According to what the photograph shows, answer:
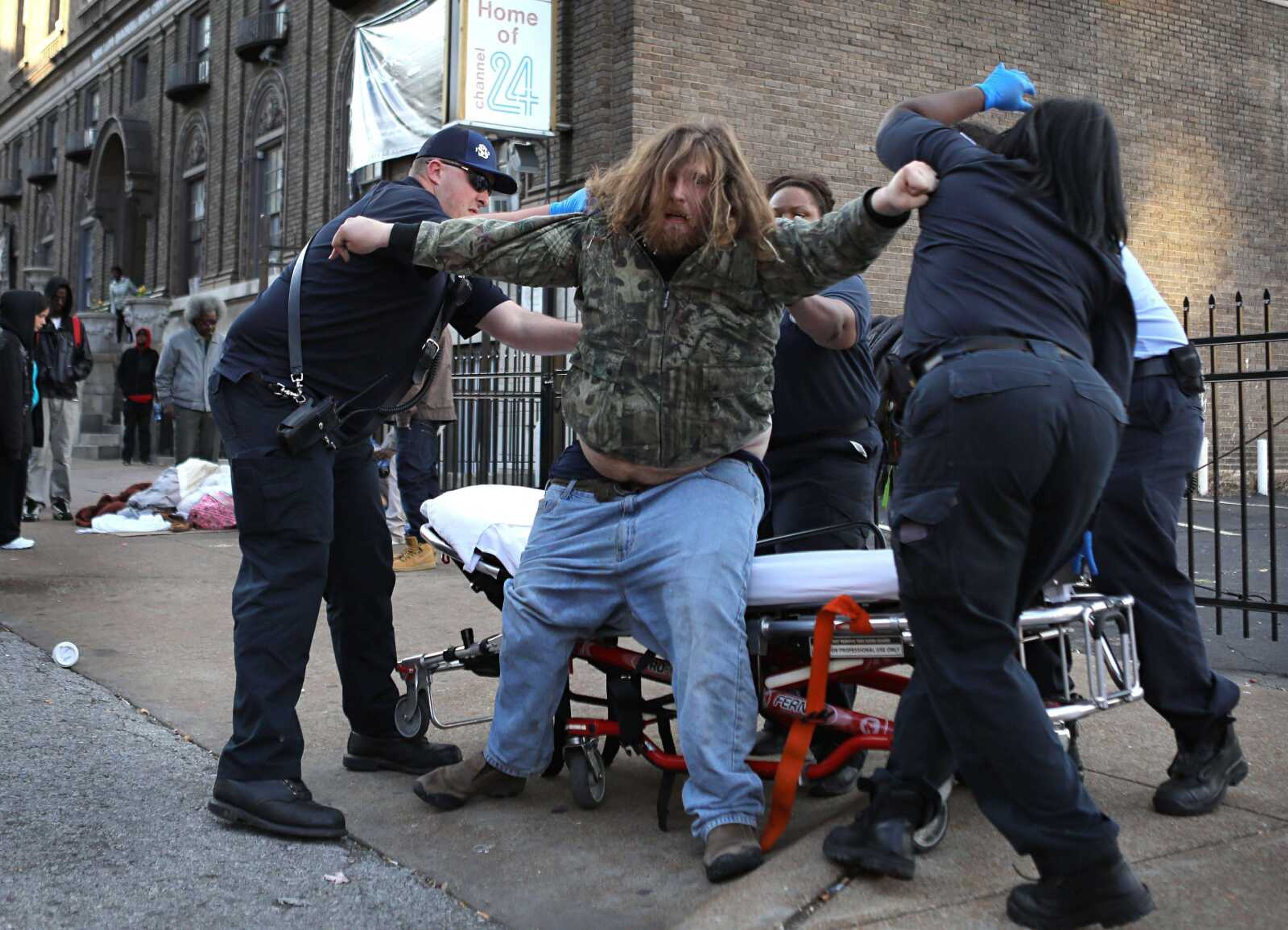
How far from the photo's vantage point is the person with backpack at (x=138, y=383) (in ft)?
61.2

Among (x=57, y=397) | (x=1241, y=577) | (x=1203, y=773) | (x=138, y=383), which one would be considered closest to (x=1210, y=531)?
(x=1241, y=577)

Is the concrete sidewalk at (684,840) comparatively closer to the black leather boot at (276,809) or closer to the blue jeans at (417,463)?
the black leather boot at (276,809)

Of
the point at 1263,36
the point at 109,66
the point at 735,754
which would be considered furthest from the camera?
the point at 109,66

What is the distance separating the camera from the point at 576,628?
3590mm

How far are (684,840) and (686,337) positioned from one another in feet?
4.49

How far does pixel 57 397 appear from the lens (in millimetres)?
11305

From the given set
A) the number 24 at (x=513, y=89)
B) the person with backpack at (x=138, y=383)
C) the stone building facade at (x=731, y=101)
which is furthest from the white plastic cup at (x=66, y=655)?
the person with backpack at (x=138, y=383)

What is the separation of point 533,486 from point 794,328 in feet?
24.4

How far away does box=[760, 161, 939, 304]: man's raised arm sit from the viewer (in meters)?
3.08

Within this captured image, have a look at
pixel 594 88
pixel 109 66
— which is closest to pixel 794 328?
pixel 594 88

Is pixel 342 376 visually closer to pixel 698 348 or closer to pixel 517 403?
pixel 698 348

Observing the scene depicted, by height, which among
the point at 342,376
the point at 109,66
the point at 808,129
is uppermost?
the point at 109,66

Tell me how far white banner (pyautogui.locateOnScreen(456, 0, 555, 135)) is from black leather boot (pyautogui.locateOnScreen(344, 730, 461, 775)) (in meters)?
10.2

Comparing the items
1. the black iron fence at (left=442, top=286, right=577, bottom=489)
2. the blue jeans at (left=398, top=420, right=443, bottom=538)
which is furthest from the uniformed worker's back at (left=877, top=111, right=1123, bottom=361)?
the black iron fence at (left=442, top=286, right=577, bottom=489)
